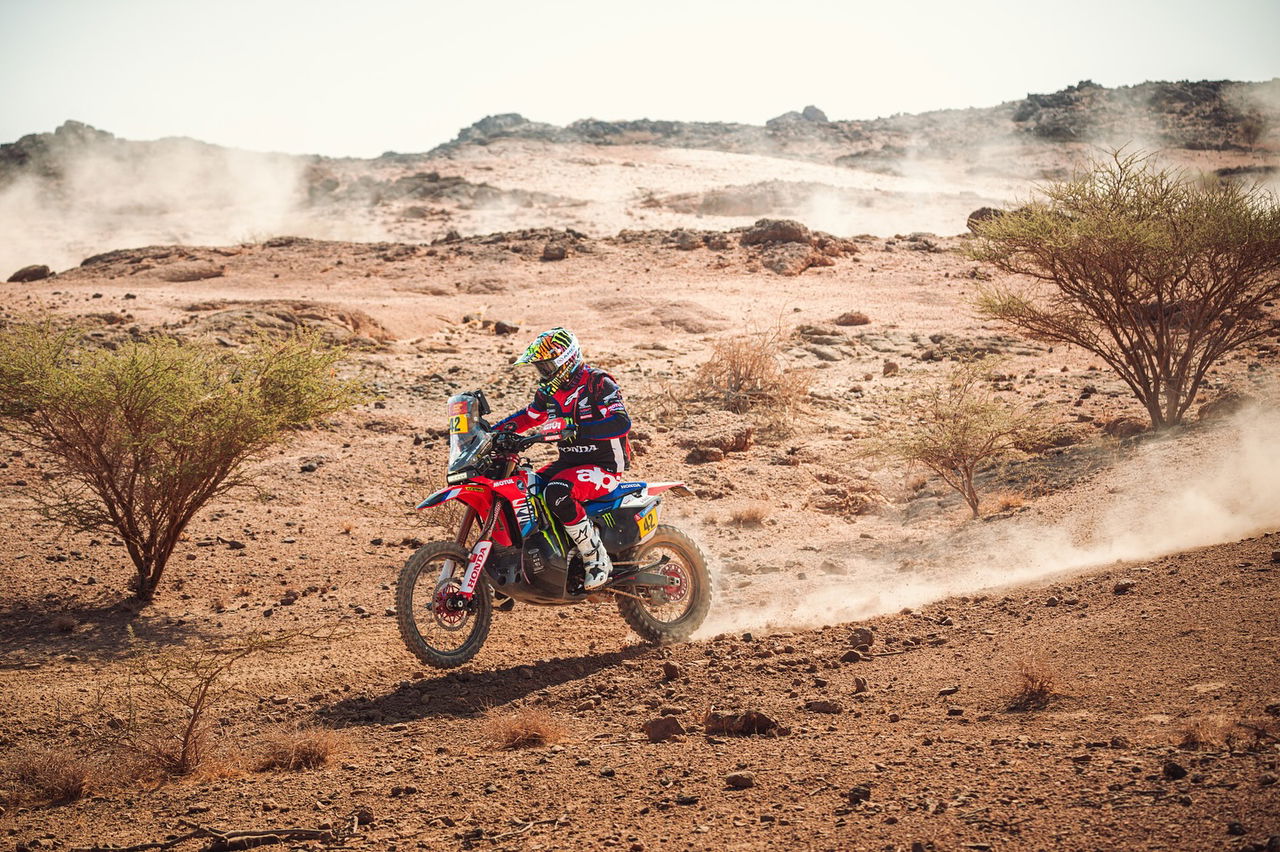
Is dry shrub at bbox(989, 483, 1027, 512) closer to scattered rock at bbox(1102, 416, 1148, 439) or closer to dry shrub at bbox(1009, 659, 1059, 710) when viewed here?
scattered rock at bbox(1102, 416, 1148, 439)

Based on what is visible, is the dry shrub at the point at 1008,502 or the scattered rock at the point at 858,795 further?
the dry shrub at the point at 1008,502

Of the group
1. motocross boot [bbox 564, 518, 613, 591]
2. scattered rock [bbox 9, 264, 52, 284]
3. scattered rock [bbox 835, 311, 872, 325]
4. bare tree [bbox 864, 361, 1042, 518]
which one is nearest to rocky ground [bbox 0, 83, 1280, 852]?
scattered rock [bbox 835, 311, 872, 325]

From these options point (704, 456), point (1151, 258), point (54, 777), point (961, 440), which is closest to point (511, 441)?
point (54, 777)

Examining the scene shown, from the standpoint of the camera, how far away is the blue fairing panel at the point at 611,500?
7844 millimetres

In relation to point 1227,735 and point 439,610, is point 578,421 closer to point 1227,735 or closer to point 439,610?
point 439,610

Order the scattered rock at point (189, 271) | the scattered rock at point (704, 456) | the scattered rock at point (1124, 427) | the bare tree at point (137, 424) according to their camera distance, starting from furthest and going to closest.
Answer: the scattered rock at point (189, 271) < the scattered rock at point (704, 456) < the scattered rock at point (1124, 427) < the bare tree at point (137, 424)

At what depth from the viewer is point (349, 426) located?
52.0ft

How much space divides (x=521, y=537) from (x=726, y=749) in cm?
266

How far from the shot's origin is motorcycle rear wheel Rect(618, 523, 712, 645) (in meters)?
8.05

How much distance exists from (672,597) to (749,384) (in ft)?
32.1

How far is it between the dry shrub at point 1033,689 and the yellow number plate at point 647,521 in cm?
310

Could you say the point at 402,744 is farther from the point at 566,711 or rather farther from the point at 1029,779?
the point at 1029,779

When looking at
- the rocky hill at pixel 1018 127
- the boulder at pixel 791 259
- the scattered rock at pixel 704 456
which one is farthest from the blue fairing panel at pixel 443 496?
the rocky hill at pixel 1018 127

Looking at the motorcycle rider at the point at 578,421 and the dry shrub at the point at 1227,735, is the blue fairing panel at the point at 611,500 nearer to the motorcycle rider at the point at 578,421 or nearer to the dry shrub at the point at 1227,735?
the motorcycle rider at the point at 578,421
